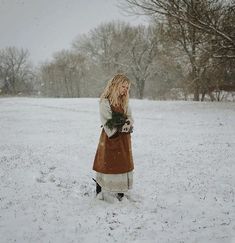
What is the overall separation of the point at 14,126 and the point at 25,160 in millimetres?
7825

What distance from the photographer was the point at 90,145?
42.9 feet

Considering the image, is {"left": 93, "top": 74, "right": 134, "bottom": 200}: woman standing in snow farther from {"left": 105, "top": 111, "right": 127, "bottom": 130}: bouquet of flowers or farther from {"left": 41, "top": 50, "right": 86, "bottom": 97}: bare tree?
{"left": 41, "top": 50, "right": 86, "bottom": 97}: bare tree

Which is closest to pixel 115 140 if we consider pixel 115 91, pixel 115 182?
pixel 115 182

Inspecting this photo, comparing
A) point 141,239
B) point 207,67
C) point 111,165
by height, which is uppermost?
point 207,67

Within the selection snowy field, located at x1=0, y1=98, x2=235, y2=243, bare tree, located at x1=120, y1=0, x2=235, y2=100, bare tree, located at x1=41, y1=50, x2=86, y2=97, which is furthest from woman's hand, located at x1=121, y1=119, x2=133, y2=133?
bare tree, located at x1=41, y1=50, x2=86, y2=97

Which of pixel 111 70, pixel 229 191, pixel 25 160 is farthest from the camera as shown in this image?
pixel 111 70

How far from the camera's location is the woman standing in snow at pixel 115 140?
708 cm

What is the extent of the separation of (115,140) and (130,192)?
4.88 ft

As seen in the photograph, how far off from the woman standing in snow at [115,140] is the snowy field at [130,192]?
0.49 metres

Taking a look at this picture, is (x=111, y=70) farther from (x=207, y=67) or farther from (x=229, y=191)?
(x=229, y=191)

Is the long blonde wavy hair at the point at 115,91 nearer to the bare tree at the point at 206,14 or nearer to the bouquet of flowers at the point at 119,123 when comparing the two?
the bouquet of flowers at the point at 119,123

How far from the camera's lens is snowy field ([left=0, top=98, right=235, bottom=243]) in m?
6.27

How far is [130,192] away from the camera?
26.4 ft

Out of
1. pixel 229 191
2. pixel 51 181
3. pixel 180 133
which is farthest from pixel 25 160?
pixel 180 133
